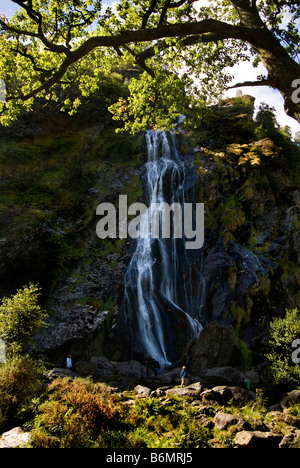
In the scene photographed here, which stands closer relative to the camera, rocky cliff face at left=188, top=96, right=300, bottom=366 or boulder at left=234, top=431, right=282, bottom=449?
boulder at left=234, top=431, right=282, bottom=449

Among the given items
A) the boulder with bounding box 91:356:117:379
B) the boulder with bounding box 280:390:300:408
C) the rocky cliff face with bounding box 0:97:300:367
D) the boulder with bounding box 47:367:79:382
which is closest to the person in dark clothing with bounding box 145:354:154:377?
the boulder with bounding box 91:356:117:379

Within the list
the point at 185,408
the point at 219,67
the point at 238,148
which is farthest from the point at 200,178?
the point at 185,408

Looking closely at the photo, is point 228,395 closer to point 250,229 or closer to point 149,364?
point 149,364

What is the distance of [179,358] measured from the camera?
18203 mm

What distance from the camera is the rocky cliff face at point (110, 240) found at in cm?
1852

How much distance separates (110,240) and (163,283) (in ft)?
17.7

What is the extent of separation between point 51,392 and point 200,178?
20.5 meters

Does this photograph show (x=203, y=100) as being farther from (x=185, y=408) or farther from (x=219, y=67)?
(x=185, y=408)

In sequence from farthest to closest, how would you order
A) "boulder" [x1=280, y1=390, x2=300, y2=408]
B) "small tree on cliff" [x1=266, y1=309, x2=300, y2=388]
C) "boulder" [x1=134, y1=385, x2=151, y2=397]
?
1. "small tree on cliff" [x1=266, y1=309, x2=300, y2=388]
2. "boulder" [x1=134, y1=385, x2=151, y2=397]
3. "boulder" [x1=280, y1=390, x2=300, y2=408]

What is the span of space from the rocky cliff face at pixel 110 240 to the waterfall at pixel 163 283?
0.78 meters

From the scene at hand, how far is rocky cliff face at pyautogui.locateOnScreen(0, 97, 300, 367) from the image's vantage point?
729 inches

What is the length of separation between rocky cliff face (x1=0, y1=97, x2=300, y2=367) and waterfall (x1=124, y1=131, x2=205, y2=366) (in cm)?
78

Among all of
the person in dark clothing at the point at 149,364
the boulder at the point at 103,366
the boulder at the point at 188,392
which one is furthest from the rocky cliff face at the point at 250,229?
the boulder at the point at 188,392

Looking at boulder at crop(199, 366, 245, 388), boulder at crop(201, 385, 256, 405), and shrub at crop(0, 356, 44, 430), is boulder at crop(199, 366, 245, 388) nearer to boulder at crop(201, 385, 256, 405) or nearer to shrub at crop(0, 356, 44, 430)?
boulder at crop(201, 385, 256, 405)
